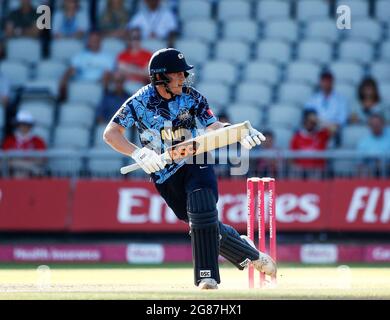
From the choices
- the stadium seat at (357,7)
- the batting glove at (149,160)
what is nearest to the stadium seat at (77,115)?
the stadium seat at (357,7)

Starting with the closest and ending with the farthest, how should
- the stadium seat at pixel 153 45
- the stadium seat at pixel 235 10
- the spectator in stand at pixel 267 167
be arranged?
1. the spectator in stand at pixel 267 167
2. the stadium seat at pixel 153 45
3. the stadium seat at pixel 235 10

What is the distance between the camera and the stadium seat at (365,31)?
16.0 meters

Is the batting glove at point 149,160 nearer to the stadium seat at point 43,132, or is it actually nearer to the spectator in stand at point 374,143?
the spectator in stand at point 374,143

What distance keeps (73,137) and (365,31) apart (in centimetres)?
431

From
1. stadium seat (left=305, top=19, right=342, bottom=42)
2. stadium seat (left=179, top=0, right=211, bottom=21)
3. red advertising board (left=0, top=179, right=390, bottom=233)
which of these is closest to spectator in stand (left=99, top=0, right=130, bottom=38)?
stadium seat (left=179, top=0, right=211, bottom=21)

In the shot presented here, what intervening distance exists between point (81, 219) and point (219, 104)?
2.34 metres

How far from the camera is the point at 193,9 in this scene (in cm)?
1652

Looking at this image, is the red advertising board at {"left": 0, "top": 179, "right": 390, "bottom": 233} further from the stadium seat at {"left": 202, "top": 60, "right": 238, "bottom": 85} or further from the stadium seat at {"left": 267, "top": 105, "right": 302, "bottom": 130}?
the stadium seat at {"left": 202, "top": 60, "right": 238, "bottom": 85}

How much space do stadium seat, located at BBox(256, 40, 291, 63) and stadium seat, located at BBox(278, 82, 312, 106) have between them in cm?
67

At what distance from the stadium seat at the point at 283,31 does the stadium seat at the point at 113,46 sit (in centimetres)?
198

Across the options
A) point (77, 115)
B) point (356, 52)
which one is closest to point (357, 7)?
point (356, 52)

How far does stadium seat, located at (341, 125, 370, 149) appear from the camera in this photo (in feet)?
A: 46.6

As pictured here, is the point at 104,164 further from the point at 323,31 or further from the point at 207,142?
the point at 207,142

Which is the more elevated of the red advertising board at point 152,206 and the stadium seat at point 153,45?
the stadium seat at point 153,45
